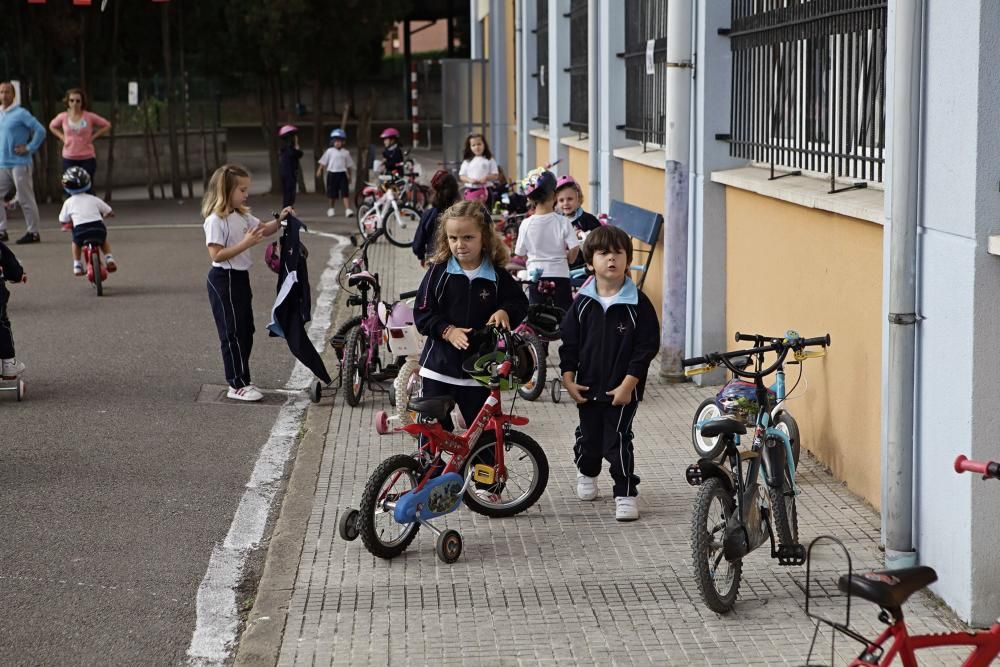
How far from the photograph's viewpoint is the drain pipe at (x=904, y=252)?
5352 mm

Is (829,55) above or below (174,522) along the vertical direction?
above

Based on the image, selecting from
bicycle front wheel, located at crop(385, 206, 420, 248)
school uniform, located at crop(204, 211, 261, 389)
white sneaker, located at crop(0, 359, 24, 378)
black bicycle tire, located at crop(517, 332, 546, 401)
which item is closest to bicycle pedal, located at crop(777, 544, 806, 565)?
black bicycle tire, located at crop(517, 332, 546, 401)

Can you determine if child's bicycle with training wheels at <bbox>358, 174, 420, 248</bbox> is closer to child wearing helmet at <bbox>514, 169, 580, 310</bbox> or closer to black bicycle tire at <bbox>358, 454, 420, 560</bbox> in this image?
child wearing helmet at <bbox>514, 169, 580, 310</bbox>

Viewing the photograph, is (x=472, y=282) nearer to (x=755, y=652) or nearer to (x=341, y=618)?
(x=341, y=618)

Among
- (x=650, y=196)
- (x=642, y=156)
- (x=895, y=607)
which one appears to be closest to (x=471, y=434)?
(x=895, y=607)

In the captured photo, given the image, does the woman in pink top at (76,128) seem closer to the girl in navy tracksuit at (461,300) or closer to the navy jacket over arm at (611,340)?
the girl in navy tracksuit at (461,300)

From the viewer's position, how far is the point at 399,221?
18.2 meters

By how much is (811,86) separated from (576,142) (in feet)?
26.8

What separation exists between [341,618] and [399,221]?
13203mm

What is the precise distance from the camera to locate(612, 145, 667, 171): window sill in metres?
11.0

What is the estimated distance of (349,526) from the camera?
19.6 ft

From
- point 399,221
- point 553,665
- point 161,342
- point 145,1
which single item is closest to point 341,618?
point 553,665

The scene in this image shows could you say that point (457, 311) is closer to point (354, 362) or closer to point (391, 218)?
point (354, 362)

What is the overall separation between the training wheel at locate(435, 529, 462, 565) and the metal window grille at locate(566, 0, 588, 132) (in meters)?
10.4
